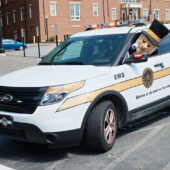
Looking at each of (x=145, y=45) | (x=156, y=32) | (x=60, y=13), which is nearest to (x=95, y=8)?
(x=60, y=13)

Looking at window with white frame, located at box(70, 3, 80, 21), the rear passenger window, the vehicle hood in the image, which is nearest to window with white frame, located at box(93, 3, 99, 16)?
window with white frame, located at box(70, 3, 80, 21)

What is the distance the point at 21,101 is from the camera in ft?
13.5

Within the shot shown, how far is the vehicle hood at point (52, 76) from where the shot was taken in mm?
4179

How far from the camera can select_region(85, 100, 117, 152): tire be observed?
168 inches

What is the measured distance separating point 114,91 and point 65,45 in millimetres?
1699

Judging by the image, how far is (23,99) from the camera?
13.5 ft

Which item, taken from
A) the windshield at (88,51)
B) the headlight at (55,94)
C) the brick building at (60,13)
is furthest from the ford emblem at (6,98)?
the brick building at (60,13)

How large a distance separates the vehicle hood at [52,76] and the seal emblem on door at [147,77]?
79 centimetres

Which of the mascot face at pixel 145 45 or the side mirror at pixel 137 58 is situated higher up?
the mascot face at pixel 145 45

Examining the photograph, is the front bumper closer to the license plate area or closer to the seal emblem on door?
the license plate area

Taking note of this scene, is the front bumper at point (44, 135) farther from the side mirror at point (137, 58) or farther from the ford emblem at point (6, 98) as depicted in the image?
the side mirror at point (137, 58)

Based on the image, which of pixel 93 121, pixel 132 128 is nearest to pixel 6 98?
pixel 93 121

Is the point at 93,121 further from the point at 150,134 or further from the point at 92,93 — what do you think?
the point at 150,134

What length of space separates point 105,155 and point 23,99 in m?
1.33
